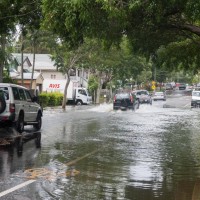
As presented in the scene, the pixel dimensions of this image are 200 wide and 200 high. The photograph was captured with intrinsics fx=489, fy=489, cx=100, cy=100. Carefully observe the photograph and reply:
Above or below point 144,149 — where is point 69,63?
above

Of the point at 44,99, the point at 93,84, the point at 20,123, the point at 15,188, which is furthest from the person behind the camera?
the point at 93,84

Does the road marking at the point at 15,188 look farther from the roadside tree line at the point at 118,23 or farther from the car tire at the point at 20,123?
the car tire at the point at 20,123

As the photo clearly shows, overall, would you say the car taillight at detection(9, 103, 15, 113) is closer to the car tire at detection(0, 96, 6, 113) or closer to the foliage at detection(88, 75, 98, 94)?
the car tire at detection(0, 96, 6, 113)

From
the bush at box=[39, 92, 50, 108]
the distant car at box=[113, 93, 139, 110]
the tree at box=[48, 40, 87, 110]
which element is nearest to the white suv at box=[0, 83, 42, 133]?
the distant car at box=[113, 93, 139, 110]

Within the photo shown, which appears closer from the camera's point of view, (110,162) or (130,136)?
(110,162)

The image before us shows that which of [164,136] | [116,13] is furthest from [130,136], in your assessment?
[116,13]

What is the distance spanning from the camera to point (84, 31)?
12078mm

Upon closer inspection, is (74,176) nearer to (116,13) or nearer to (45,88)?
(116,13)

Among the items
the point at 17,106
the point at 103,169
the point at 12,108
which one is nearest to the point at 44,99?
the point at 17,106

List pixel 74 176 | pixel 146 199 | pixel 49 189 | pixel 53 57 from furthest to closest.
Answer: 1. pixel 53 57
2. pixel 74 176
3. pixel 49 189
4. pixel 146 199

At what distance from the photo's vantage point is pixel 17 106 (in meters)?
17.7

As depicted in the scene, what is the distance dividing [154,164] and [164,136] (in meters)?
7.05

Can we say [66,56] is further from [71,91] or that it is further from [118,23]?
[118,23]

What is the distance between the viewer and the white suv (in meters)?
17.0
